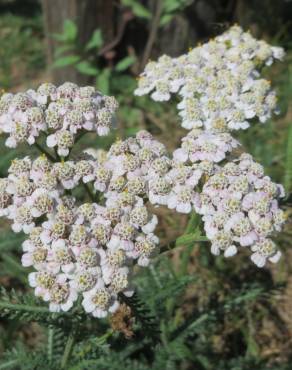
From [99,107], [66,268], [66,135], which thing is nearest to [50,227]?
→ [66,268]

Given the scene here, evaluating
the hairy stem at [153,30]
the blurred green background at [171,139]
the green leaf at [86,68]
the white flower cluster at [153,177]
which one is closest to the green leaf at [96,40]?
the blurred green background at [171,139]

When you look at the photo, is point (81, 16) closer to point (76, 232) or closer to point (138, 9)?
point (138, 9)

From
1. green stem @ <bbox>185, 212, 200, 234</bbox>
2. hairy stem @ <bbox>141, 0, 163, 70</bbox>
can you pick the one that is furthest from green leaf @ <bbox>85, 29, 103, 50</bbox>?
green stem @ <bbox>185, 212, 200, 234</bbox>

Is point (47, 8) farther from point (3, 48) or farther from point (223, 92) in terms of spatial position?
point (223, 92)

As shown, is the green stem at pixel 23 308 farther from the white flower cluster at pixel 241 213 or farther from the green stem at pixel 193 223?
the white flower cluster at pixel 241 213

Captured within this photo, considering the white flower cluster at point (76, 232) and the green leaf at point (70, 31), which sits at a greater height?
the green leaf at point (70, 31)

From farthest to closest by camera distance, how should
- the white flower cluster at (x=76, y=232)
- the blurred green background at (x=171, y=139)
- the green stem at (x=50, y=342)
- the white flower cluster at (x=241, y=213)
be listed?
the blurred green background at (x=171, y=139) → the green stem at (x=50, y=342) → the white flower cluster at (x=241, y=213) → the white flower cluster at (x=76, y=232)

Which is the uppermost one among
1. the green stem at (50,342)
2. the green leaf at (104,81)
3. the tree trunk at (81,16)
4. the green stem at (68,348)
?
the tree trunk at (81,16)

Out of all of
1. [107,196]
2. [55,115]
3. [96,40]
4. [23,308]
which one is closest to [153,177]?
[107,196]
